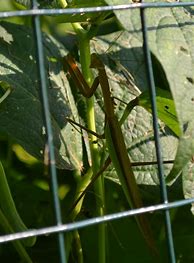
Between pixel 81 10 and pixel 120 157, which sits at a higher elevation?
pixel 81 10

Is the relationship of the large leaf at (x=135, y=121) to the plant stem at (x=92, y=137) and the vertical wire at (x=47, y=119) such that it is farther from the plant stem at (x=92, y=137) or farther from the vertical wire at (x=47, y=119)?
the vertical wire at (x=47, y=119)

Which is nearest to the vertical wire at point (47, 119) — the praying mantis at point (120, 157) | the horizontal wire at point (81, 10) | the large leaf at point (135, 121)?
the horizontal wire at point (81, 10)

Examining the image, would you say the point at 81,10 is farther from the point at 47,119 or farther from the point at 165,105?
the point at 165,105

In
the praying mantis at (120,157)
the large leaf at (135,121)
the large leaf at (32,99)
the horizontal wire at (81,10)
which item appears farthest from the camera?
the large leaf at (135,121)

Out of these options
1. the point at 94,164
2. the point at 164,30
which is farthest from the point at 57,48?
the point at 164,30

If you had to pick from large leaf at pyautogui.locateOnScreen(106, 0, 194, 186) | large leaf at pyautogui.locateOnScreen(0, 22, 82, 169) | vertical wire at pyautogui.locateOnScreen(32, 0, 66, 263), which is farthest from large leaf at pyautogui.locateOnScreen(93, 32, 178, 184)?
vertical wire at pyautogui.locateOnScreen(32, 0, 66, 263)

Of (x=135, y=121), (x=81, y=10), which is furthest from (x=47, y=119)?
(x=135, y=121)
